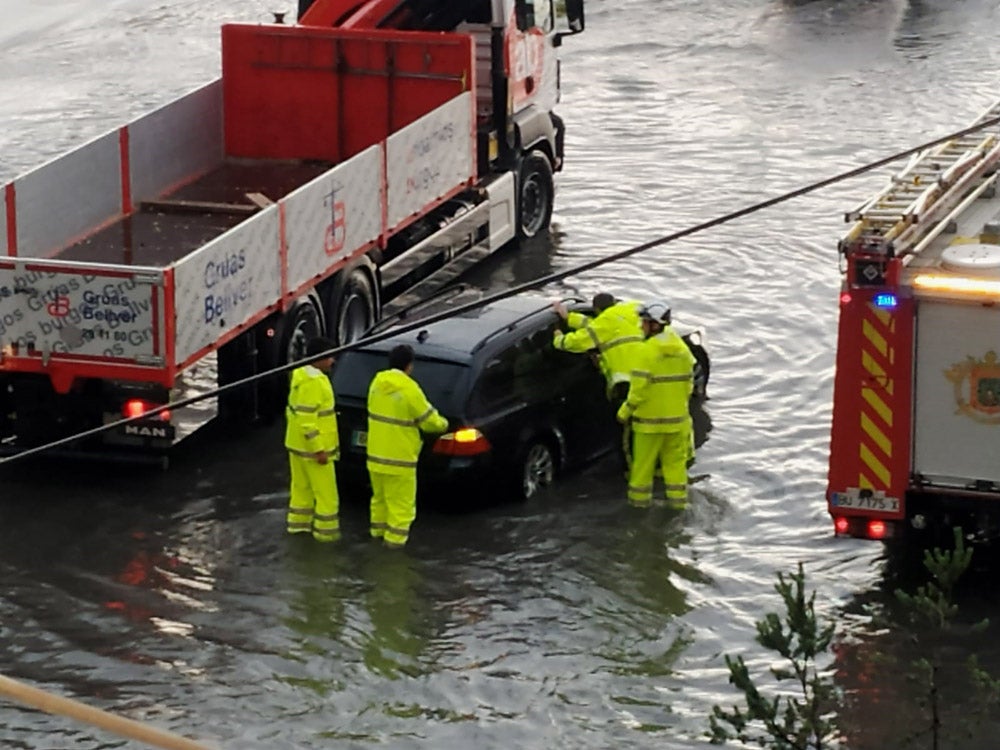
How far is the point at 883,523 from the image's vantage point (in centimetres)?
1181

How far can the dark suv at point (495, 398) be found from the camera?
13.3 m

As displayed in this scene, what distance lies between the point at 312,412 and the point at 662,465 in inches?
95.8

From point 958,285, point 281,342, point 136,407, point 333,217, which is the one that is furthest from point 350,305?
point 958,285

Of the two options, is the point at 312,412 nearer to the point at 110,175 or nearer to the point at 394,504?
the point at 394,504

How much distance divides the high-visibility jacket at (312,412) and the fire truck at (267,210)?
3.60 feet

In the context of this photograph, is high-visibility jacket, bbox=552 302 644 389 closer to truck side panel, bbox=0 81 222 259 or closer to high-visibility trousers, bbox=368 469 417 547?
high-visibility trousers, bbox=368 469 417 547

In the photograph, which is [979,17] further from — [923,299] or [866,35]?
[923,299]

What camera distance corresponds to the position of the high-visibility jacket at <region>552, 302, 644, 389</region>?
46.1 feet

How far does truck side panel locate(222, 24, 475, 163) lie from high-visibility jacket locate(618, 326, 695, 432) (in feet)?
18.4

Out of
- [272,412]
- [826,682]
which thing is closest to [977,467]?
[826,682]

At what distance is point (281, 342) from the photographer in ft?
49.8

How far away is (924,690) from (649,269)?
924cm

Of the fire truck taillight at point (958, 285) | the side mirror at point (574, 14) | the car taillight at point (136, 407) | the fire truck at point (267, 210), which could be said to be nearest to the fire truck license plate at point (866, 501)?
the fire truck taillight at point (958, 285)

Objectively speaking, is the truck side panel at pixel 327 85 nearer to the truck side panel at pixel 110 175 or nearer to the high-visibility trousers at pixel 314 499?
the truck side panel at pixel 110 175
